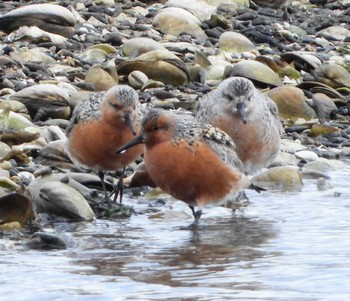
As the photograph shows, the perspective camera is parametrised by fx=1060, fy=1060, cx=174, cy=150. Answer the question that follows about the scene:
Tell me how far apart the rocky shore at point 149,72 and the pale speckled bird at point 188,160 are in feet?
2.87

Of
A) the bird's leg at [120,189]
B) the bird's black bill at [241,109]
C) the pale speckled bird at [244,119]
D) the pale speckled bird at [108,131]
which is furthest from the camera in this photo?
the pale speckled bird at [244,119]

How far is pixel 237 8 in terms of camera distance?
20.8m

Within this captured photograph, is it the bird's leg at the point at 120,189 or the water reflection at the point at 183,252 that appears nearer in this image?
the water reflection at the point at 183,252

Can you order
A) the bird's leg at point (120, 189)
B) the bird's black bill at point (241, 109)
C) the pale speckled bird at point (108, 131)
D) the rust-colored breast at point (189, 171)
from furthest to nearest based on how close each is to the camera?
the bird's black bill at point (241, 109), the bird's leg at point (120, 189), the pale speckled bird at point (108, 131), the rust-colored breast at point (189, 171)

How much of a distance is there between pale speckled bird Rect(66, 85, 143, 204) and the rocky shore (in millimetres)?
303

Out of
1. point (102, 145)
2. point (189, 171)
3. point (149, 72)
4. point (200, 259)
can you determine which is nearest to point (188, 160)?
point (189, 171)

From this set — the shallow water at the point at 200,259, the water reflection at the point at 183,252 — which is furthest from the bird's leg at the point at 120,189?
the water reflection at the point at 183,252

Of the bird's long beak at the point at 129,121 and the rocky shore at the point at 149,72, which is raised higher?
the bird's long beak at the point at 129,121

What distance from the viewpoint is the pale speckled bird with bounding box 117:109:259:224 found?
9344mm

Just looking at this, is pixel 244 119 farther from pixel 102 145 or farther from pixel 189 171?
pixel 189 171

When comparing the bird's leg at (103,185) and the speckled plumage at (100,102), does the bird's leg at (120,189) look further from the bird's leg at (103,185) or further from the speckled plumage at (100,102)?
the speckled plumage at (100,102)

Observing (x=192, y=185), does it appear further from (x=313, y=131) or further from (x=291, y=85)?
(x=291, y=85)

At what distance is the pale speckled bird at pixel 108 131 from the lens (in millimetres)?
10570

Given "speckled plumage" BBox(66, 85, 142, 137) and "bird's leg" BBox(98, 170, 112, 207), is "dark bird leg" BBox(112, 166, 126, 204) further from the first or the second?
"speckled plumage" BBox(66, 85, 142, 137)
